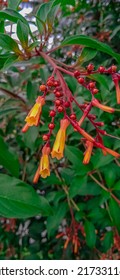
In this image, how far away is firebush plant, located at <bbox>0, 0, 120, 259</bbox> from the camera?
0.57 metres

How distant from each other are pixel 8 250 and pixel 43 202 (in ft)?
2.78

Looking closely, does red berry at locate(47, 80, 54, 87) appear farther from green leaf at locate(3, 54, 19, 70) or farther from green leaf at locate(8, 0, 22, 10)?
Result: green leaf at locate(8, 0, 22, 10)

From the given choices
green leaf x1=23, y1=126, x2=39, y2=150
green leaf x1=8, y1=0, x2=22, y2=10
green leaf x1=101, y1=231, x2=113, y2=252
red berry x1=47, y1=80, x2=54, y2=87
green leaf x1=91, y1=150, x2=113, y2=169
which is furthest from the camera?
green leaf x1=101, y1=231, x2=113, y2=252

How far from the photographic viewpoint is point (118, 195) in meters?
0.90

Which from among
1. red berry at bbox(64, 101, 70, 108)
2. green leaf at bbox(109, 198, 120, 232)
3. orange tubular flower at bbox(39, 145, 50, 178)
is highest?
red berry at bbox(64, 101, 70, 108)

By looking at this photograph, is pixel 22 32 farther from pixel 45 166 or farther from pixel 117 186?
pixel 117 186

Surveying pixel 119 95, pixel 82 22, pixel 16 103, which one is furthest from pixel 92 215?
pixel 82 22

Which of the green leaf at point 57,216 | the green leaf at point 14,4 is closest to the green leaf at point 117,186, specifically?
the green leaf at point 57,216

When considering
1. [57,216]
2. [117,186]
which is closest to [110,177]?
[117,186]

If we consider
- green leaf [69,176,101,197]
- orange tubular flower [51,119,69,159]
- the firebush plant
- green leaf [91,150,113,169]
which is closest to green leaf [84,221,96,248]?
the firebush plant

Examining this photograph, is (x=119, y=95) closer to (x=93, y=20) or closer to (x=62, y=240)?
(x=62, y=240)

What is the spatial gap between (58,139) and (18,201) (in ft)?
0.41

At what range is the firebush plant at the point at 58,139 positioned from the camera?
0.57 m

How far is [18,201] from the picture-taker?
62cm
